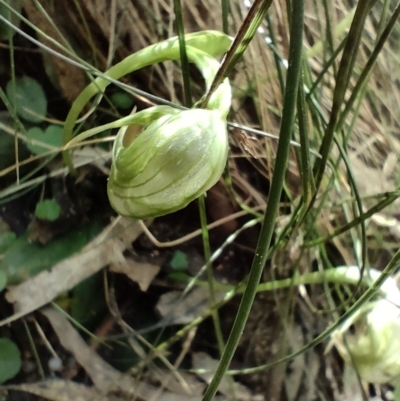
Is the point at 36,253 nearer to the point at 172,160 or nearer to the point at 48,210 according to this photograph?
the point at 48,210

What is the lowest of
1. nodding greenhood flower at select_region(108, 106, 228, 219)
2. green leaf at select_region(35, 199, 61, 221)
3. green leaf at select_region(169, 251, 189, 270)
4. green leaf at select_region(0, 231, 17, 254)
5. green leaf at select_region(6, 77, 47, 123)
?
green leaf at select_region(169, 251, 189, 270)

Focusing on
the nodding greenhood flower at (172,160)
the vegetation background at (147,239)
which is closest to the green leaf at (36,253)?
the vegetation background at (147,239)

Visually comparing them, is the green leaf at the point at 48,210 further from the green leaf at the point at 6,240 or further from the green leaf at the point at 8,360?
the green leaf at the point at 8,360

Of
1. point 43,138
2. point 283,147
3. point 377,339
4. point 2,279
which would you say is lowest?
point 377,339

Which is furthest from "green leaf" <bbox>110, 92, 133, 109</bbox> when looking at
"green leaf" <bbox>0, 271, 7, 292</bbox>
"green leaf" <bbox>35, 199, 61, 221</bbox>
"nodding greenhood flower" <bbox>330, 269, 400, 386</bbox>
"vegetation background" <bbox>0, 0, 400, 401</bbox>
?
"nodding greenhood flower" <bbox>330, 269, 400, 386</bbox>

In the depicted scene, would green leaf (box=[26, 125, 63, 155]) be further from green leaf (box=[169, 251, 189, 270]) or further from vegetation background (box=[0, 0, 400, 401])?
green leaf (box=[169, 251, 189, 270])

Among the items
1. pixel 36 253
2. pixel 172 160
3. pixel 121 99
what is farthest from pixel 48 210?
pixel 172 160

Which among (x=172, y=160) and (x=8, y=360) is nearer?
(x=172, y=160)
